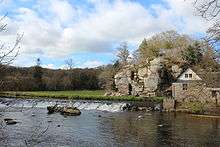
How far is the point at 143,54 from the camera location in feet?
305

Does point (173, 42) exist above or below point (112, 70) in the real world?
above

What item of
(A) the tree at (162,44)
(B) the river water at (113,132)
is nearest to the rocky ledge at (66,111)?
(B) the river water at (113,132)

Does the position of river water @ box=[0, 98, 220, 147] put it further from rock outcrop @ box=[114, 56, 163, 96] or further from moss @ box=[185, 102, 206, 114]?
rock outcrop @ box=[114, 56, 163, 96]

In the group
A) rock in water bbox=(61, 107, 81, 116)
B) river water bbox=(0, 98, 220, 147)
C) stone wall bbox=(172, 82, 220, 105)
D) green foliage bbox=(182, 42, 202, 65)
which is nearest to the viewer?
river water bbox=(0, 98, 220, 147)

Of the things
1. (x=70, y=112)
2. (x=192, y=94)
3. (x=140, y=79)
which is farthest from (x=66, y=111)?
(x=140, y=79)

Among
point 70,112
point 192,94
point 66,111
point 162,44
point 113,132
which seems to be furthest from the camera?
point 162,44

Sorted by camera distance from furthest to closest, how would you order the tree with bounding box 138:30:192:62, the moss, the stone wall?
1. the tree with bounding box 138:30:192:62
2. the stone wall
3. the moss

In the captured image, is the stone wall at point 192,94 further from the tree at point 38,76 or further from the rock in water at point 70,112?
the tree at point 38,76

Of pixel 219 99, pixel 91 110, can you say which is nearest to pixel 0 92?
pixel 91 110

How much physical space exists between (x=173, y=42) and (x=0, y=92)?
85.4 metres

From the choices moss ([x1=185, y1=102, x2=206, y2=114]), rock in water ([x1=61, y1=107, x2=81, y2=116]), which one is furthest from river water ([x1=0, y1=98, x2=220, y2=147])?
moss ([x1=185, y1=102, x2=206, y2=114])

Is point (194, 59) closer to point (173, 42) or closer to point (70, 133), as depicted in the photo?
point (173, 42)

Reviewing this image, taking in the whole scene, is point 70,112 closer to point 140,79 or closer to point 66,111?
point 66,111

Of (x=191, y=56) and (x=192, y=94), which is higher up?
(x=191, y=56)
